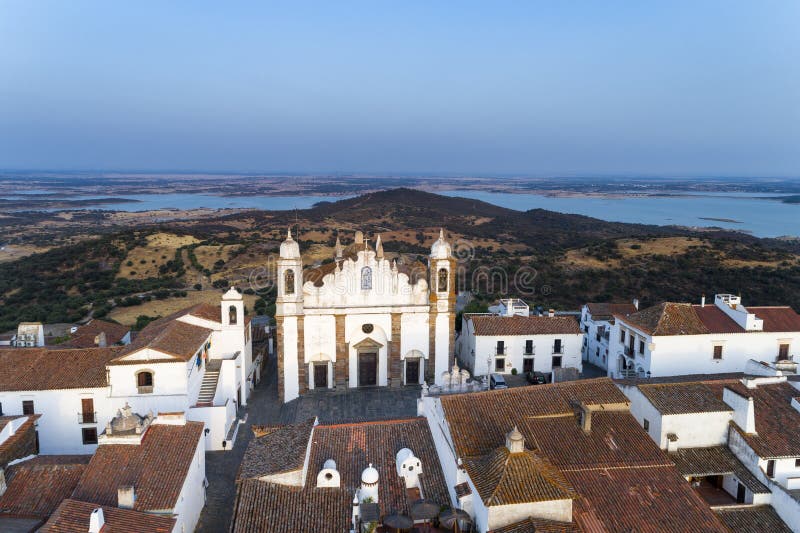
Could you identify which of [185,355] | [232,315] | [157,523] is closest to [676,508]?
[157,523]

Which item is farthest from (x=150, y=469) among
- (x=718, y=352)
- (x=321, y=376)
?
(x=718, y=352)

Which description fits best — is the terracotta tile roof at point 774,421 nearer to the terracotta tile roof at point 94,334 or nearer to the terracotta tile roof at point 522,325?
the terracotta tile roof at point 522,325

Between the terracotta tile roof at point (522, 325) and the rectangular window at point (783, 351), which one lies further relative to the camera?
the terracotta tile roof at point (522, 325)

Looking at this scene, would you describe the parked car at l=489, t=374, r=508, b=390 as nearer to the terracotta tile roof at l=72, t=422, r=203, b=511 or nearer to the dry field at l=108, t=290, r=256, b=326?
the terracotta tile roof at l=72, t=422, r=203, b=511

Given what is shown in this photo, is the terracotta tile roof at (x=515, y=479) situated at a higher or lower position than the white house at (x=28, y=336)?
higher

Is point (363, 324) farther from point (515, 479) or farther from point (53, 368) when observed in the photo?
point (515, 479)

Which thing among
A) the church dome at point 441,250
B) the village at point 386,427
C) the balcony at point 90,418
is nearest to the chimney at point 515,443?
the village at point 386,427

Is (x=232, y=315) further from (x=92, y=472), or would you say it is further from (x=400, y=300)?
(x=92, y=472)
